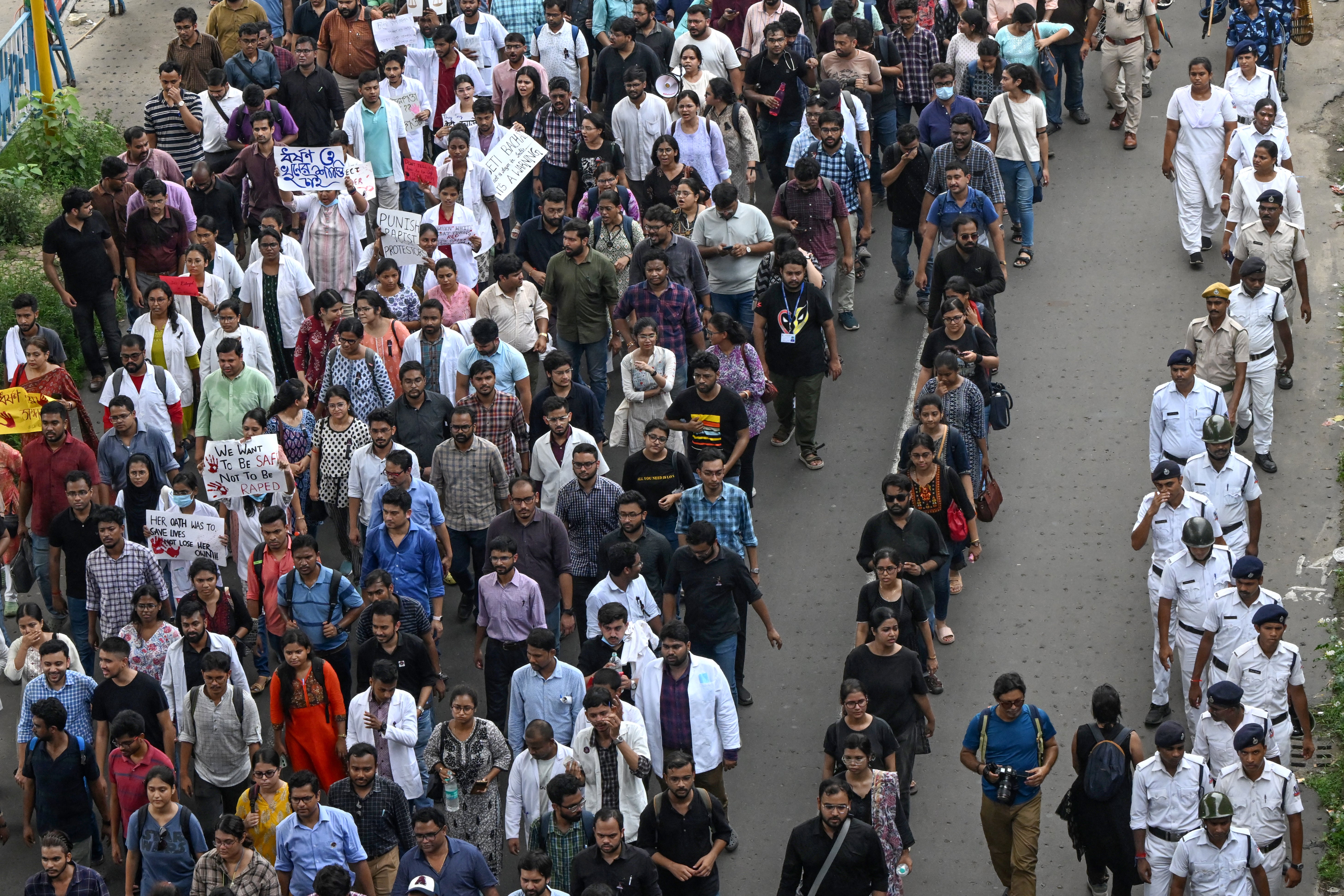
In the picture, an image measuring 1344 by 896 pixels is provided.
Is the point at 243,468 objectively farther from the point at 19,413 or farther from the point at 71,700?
the point at 71,700

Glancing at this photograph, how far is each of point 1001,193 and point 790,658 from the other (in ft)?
16.7

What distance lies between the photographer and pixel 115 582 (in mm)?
13586

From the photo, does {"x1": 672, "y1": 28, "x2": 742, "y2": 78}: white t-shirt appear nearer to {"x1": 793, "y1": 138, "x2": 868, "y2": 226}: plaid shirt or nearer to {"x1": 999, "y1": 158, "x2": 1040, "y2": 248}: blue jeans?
{"x1": 793, "y1": 138, "x2": 868, "y2": 226}: plaid shirt

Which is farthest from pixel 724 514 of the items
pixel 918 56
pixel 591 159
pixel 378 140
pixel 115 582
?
pixel 918 56

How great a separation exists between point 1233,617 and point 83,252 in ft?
33.3

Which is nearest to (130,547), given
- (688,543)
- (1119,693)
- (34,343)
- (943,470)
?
(34,343)

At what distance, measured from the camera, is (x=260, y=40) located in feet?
64.0

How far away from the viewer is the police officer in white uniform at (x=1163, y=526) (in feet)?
43.8

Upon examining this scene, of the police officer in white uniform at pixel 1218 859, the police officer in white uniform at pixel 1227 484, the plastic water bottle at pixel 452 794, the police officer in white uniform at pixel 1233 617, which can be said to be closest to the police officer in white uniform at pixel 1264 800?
the police officer in white uniform at pixel 1218 859

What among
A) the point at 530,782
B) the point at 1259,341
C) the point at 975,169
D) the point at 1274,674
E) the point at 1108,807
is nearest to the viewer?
the point at 530,782

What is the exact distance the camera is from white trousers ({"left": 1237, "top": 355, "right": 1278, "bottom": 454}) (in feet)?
50.3

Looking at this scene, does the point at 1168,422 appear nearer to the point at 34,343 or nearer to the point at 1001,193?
the point at 1001,193

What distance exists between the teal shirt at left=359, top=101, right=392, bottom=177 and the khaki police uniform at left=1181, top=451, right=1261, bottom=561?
8170 mm

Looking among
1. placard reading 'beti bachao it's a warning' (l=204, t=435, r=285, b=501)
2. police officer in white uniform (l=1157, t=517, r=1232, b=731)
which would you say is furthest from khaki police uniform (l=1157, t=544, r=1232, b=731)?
placard reading 'beti bachao it's a warning' (l=204, t=435, r=285, b=501)
